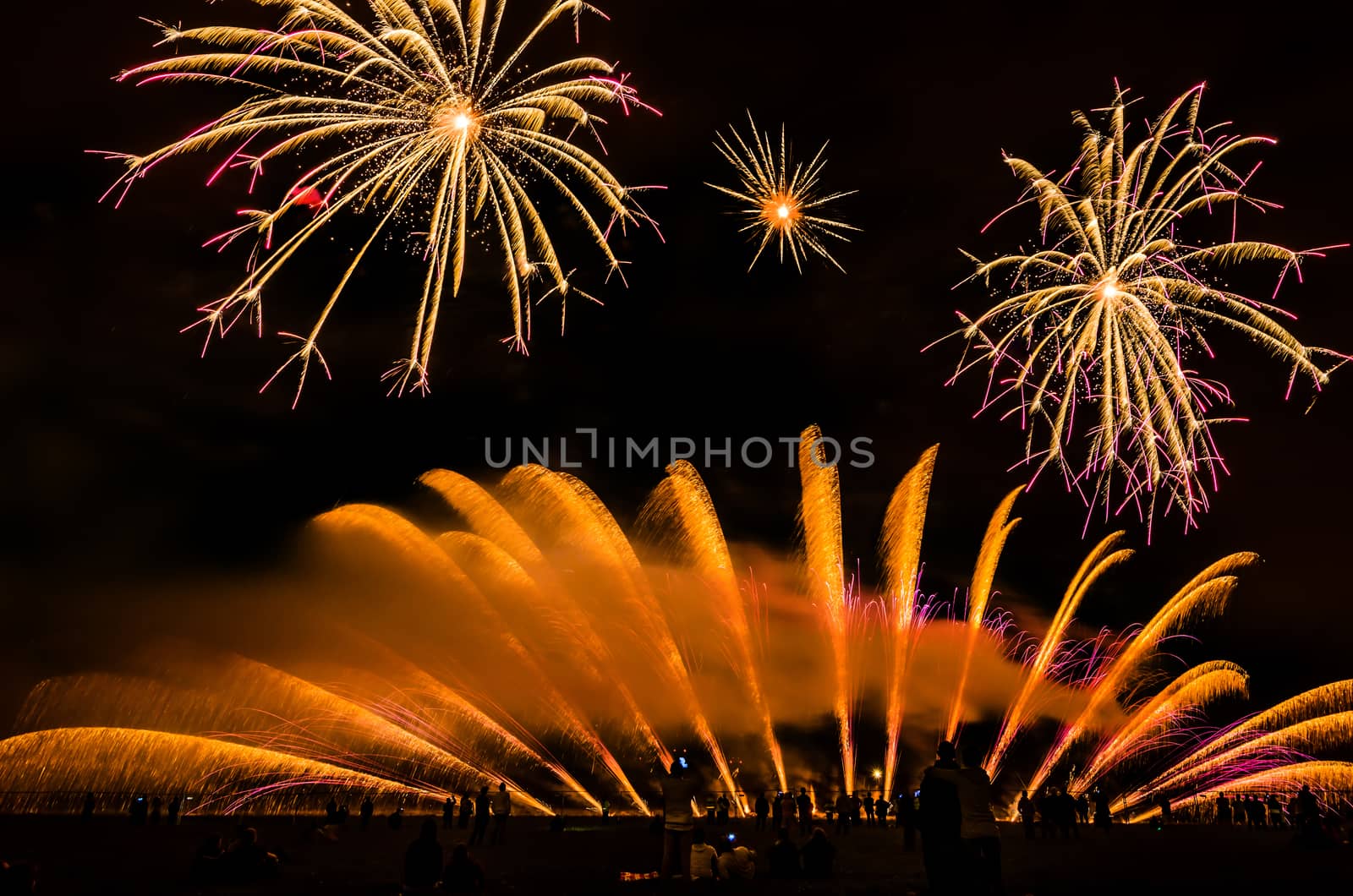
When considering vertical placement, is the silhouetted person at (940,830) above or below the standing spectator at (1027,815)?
above

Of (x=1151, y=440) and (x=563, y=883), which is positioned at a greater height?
(x=1151, y=440)

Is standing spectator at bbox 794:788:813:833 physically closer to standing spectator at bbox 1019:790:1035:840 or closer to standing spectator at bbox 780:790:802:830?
standing spectator at bbox 780:790:802:830

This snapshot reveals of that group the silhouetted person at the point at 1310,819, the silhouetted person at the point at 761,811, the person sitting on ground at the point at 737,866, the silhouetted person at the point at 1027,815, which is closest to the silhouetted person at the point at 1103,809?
the silhouetted person at the point at 1027,815

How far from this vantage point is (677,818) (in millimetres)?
14578

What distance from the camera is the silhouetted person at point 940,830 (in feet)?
31.1

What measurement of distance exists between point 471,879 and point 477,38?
1813cm

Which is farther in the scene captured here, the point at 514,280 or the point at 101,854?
the point at 514,280

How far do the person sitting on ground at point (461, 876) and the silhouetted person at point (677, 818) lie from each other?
10.1 feet

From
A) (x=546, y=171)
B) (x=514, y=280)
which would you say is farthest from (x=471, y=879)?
(x=546, y=171)

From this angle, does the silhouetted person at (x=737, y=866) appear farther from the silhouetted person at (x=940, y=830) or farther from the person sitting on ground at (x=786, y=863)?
the silhouetted person at (x=940, y=830)

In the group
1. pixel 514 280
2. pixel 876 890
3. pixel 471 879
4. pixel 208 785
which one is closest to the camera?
pixel 471 879

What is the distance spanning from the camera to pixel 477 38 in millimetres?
21406

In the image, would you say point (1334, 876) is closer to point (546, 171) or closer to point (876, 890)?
point (876, 890)

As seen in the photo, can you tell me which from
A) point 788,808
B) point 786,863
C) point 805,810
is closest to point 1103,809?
point 805,810
